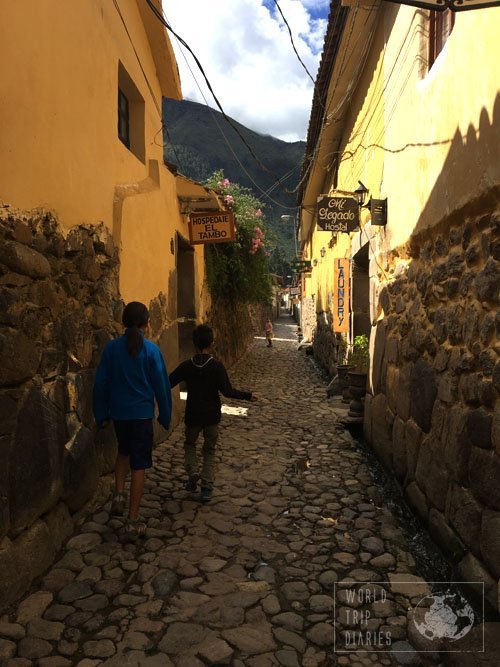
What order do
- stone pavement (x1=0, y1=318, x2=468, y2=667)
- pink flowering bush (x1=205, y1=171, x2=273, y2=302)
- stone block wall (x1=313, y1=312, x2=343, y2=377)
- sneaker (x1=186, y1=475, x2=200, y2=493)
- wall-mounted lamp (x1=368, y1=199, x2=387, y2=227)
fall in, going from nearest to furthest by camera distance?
1. stone pavement (x1=0, y1=318, x2=468, y2=667)
2. sneaker (x1=186, y1=475, x2=200, y2=493)
3. wall-mounted lamp (x1=368, y1=199, x2=387, y2=227)
4. stone block wall (x1=313, y1=312, x2=343, y2=377)
5. pink flowering bush (x1=205, y1=171, x2=273, y2=302)

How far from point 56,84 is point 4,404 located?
2107 mm

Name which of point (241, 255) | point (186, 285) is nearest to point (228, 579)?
point (186, 285)

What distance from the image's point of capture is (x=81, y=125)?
340 cm

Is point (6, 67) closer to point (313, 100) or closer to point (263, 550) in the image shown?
point (263, 550)

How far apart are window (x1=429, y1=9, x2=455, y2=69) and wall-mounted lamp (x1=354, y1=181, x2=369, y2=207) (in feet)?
7.49

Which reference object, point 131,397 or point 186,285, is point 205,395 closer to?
point 131,397

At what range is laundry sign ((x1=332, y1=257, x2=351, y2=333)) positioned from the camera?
8.30 m

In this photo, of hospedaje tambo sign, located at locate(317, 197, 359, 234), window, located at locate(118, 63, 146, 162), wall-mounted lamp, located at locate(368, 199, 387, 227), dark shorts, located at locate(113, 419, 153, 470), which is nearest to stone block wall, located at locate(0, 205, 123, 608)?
dark shorts, located at locate(113, 419, 153, 470)

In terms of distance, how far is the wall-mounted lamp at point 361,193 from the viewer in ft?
20.9

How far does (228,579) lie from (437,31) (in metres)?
4.64

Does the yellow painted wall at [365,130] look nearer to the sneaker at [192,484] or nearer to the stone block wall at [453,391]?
the stone block wall at [453,391]

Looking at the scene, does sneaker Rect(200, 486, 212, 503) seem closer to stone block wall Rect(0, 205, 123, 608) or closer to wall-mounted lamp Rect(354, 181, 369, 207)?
stone block wall Rect(0, 205, 123, 608)

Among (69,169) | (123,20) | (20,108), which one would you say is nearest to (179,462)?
(69,169)

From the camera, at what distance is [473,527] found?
8.29ft
